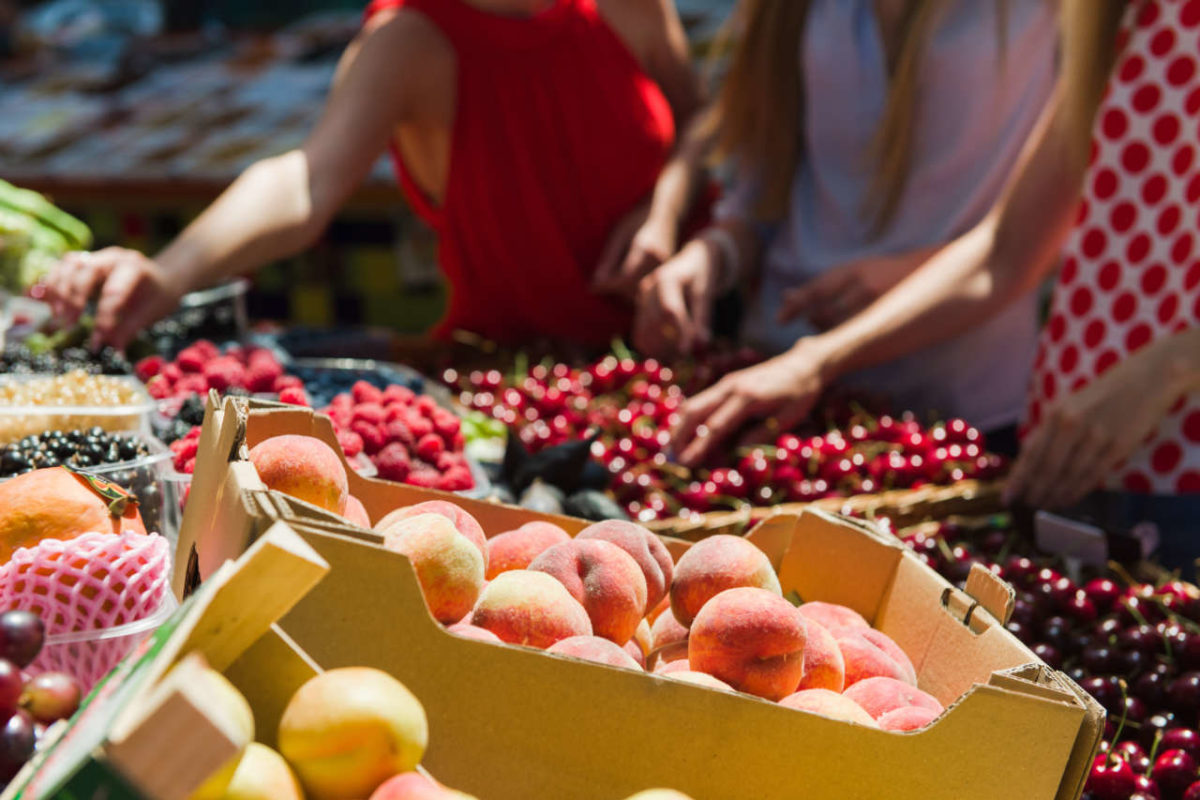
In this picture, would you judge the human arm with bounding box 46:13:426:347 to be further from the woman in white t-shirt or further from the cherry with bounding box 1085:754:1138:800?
the cherry with bounding box 1085:754:1138:800

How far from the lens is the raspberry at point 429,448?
4.80 ft

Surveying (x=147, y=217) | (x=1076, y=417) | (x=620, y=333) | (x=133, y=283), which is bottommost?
(x=147, y=217)

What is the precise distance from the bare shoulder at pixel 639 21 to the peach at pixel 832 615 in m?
2.15

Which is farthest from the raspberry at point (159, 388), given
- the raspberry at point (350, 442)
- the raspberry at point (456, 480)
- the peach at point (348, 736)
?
the peach at point (348, 736)

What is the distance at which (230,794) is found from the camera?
0.58 meters

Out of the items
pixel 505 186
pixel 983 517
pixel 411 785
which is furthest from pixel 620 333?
pixel 411 785

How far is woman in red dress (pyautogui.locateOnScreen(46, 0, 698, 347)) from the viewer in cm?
216

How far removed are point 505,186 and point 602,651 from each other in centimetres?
200

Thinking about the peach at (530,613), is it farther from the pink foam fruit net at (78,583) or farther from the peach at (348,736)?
the pink foam fruit net at (78,583)

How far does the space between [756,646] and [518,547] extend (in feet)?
0.88

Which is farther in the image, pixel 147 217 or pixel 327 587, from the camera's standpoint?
pixel 147 217

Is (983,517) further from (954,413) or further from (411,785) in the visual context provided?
(411,785)

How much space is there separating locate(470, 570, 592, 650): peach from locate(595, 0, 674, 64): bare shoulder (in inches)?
88.8

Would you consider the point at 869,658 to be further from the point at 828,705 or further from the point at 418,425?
the point at 418,425
